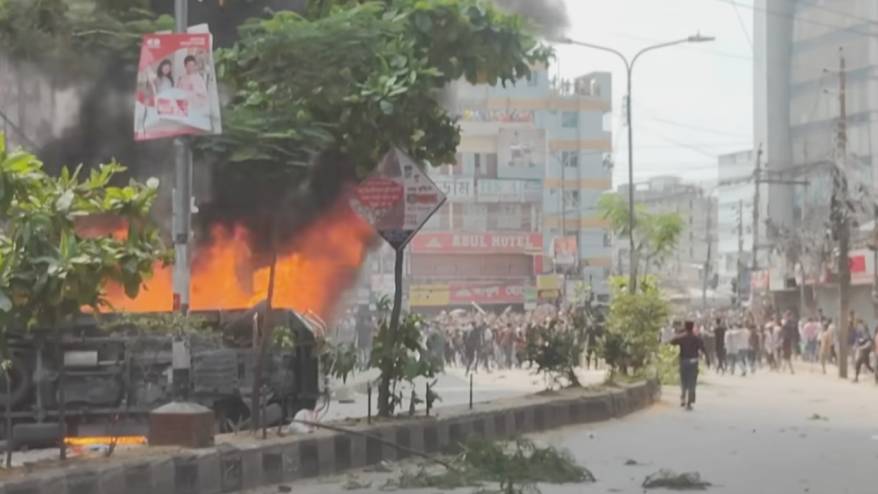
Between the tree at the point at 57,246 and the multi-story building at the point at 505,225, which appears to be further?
the multi-story building at the point at 505,225

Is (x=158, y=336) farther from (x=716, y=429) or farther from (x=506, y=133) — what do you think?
(x=506, y=133)

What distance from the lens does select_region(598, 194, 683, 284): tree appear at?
148ft

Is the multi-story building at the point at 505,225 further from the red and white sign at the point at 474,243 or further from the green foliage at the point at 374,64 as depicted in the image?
the green foliage at the point at 374,64

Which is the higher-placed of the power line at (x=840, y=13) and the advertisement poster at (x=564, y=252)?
the power line at (x=840, y=13)

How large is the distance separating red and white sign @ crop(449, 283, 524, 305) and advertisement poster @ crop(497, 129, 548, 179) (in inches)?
217

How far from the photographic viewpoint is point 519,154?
63031mm

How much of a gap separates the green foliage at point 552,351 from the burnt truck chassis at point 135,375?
467 cm

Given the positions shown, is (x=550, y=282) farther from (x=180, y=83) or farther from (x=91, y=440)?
(x=180, y=83)

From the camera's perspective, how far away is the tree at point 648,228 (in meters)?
45.2

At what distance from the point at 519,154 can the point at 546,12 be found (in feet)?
154

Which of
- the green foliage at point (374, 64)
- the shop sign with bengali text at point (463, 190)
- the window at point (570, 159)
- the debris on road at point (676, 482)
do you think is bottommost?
the debris on road at point (676, 482)

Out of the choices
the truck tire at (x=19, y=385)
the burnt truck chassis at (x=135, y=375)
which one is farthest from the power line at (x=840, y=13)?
the truck tire at (x=19, y=385)

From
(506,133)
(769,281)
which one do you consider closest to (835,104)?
(769,281)

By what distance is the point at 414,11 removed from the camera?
12172 mm
